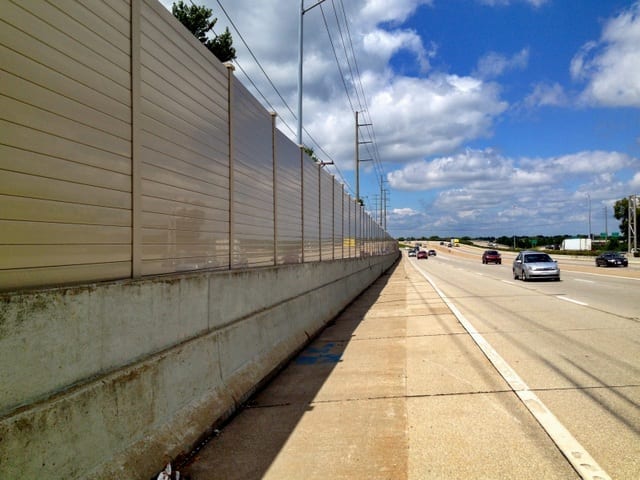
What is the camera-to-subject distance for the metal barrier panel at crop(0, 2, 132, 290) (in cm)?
318

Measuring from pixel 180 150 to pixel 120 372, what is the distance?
7.92 feet

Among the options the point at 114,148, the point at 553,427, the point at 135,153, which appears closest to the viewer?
the point at 114,148

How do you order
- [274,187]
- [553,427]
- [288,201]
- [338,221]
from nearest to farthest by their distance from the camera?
1. [553,427]
2. [274,187]
3. [288,201]
4. [338,221]

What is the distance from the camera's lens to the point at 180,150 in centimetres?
543

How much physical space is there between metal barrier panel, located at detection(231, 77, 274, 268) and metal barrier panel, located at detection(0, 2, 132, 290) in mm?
2747

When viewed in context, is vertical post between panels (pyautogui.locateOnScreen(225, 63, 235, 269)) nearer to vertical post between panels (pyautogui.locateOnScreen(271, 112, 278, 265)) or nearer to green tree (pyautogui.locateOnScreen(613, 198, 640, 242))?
vertical post between panels (pyautogui.locateOnScreen(271, 112, 278, 265))

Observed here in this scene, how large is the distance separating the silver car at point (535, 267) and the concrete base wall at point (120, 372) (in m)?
23.4

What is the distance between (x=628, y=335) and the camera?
9992mm

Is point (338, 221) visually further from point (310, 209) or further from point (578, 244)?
point (578, 244)

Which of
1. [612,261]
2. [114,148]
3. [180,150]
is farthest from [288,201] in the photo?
[612,261]

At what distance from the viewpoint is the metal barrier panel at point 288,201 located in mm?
9656

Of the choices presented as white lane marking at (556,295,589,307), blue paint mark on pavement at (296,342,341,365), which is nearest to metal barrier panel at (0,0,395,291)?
blue paint mark on pavement at (296,342,341,365)

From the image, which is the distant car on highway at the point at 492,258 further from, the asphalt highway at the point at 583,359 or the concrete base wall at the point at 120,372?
the concrete base wall at the point at 120,372

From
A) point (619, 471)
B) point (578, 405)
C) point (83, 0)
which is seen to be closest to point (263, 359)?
Answer: point (578, 405)
